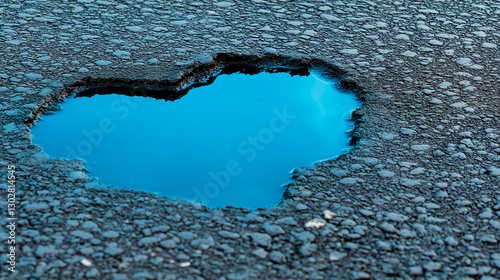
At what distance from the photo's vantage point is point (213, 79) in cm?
425

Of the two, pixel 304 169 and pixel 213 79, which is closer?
pixel 304 169

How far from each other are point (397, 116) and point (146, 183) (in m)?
1.55

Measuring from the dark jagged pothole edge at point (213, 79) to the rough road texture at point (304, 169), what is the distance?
0.04 meters

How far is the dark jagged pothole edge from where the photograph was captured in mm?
3861

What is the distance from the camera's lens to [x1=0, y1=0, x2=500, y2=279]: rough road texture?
2.71 meters

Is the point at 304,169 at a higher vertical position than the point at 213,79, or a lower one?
lower

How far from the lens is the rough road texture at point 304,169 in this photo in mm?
2715

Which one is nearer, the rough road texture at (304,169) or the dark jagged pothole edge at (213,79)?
the rough road texture at (304,169)

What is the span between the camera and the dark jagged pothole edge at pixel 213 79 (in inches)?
152

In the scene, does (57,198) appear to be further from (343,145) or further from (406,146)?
(406,146)

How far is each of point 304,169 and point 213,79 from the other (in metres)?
1.17

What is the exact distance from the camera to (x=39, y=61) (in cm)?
427

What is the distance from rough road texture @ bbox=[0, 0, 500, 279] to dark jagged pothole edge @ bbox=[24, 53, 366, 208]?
4 centimetres

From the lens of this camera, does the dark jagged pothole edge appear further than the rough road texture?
Yes
